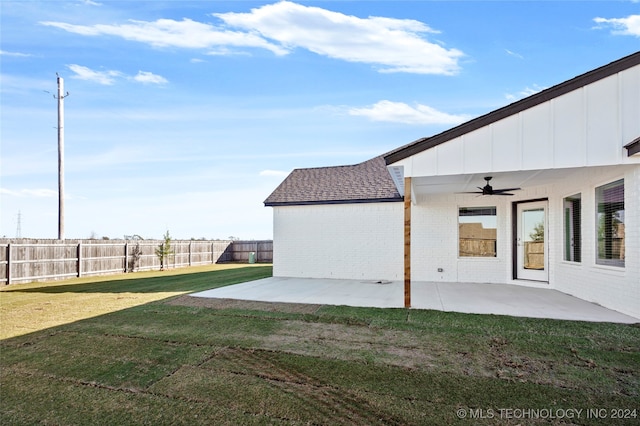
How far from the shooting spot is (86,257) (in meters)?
14.1

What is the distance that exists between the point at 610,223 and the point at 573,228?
1.45 metres

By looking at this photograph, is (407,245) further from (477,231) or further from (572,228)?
(477,231)

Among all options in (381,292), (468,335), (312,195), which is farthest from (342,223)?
(468,335)

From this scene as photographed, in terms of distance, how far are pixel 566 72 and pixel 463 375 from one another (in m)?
9.18

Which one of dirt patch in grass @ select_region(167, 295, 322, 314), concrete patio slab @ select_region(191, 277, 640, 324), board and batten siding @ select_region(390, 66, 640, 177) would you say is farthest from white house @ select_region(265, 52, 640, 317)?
dirt patch in grass @ select_region(167, 295, 322, 314)

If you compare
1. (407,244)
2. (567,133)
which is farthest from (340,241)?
(567,133)

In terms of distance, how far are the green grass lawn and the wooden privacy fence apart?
729cm

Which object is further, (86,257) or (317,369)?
(86,257)

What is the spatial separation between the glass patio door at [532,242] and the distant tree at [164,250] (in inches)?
603

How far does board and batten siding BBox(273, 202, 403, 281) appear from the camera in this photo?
1148 cm

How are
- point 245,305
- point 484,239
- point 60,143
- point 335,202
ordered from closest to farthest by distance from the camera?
point 245,305, point 484,239, point 335,202, point 60,143

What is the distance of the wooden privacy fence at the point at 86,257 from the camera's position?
11.9 meters

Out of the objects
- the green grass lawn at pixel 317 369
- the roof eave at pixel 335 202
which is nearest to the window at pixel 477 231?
the roof eave at pixel 335 202

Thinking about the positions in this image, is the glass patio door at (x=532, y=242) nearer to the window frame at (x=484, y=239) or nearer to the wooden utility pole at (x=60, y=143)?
the window frame at (x=484, y=239)
